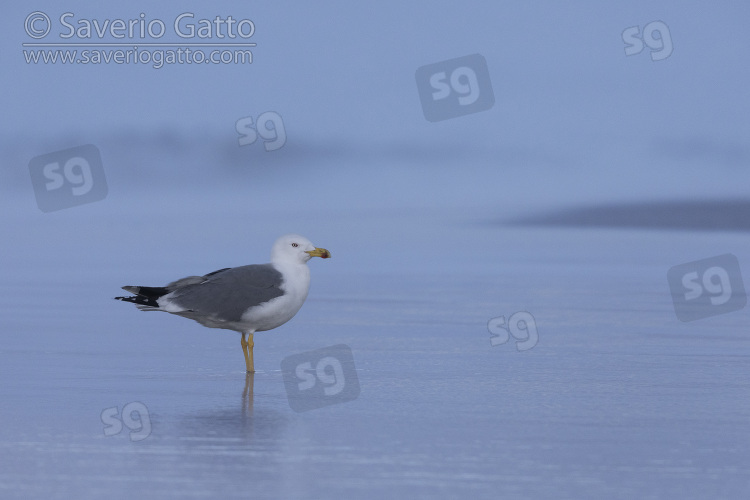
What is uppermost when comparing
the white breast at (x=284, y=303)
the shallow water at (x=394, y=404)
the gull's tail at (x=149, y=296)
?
the gull's tail at (x=149, y=296)

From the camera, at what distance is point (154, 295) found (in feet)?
24.0

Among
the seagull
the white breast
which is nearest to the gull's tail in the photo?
the seagull

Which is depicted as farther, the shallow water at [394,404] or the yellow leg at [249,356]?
the yellow leg at [249,356]

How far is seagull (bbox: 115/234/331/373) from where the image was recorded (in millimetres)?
7254

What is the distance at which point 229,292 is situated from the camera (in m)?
7.28

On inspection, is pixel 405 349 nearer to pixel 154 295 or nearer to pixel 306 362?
pixel 306 362

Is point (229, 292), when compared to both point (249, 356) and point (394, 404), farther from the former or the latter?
point (394, 404)

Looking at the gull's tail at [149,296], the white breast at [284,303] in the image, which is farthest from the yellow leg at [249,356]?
the gull's tail at [149,296]

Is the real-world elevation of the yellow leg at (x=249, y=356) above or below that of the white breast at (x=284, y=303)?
below

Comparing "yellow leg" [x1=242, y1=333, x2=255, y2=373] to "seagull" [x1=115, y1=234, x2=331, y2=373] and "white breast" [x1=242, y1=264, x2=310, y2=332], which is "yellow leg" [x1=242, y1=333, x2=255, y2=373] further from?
"white breast" [x1=242, y1=264, x2=310, y2=332]

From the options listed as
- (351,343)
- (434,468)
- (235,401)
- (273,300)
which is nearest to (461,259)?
(351,343)

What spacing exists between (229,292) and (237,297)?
5 cm

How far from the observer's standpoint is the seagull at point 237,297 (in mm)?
7254

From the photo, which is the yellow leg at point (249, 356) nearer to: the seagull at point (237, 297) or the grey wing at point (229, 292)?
the seagull at point (237, 297)
